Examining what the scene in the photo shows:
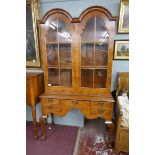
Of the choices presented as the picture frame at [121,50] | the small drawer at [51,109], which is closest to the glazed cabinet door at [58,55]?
the small drawer at [51,109]

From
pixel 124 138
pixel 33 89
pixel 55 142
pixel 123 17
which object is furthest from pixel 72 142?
pixel 123 17

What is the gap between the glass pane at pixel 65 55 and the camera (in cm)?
206

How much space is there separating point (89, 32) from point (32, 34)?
96cm

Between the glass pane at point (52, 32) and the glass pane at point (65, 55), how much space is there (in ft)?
0.46

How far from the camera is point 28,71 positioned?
2.59 metres

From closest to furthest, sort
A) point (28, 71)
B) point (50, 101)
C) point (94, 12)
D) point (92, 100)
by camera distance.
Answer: point (94, 12)
point (92, 100)
point (50, 101)
point (28, 71)

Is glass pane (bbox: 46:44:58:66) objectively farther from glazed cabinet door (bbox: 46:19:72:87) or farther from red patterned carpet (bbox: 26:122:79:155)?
red patterned carpet (bbox: 26:122:79:155)

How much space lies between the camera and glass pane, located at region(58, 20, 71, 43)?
6.61 ft
